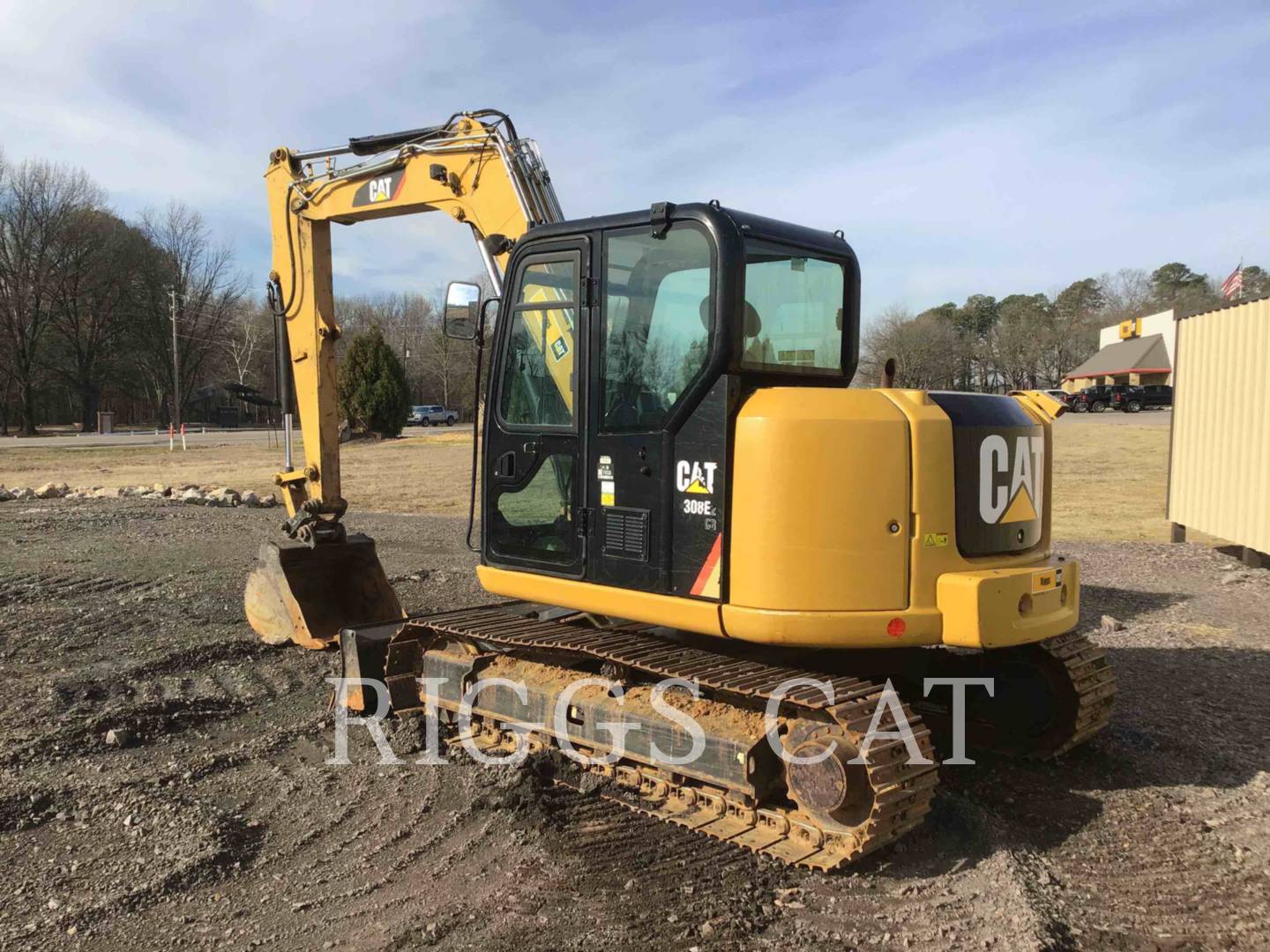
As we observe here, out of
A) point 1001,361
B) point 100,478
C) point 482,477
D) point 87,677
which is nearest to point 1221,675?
point 482,477

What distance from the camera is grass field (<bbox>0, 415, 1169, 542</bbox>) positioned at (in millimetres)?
16266

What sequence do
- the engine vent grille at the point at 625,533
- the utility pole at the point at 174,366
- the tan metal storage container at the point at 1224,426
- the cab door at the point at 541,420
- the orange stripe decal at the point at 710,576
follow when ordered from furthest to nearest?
1. the utility pole at the point at 174,366
2. the tan metal storage container at the point at 1224,426
3. the cab door at the point at 541,420
4. the engine vent grille at the point at 625,533
5. the orange stripe decal at the point at 710,576

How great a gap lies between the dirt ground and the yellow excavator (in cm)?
29

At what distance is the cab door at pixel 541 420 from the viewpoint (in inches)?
188

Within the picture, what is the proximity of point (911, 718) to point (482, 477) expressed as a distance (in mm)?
2540

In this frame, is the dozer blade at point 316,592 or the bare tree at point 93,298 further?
the bare tree at point 93,298

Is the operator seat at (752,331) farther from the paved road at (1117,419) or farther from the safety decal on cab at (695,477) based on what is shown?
the paved road at (1117,419)

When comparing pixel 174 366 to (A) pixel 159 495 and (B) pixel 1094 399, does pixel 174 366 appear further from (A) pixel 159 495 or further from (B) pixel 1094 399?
(B) pixel 1094 399

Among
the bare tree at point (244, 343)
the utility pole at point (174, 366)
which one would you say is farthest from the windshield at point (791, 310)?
the bare tree at point (244, 343)

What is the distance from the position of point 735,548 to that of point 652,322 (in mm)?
1140

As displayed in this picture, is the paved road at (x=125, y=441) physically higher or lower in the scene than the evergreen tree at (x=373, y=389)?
lower

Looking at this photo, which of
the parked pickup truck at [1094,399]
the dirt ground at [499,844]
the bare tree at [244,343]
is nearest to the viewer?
the dirt ground at [499,844]

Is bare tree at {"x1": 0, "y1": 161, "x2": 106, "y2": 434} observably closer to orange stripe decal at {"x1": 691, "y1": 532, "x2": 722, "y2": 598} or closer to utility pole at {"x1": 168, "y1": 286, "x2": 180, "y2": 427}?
utility pole at {"x1": 168, "y1": 286, "x2": 180, "y2": 427}

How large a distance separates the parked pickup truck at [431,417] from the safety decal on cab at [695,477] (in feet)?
185
